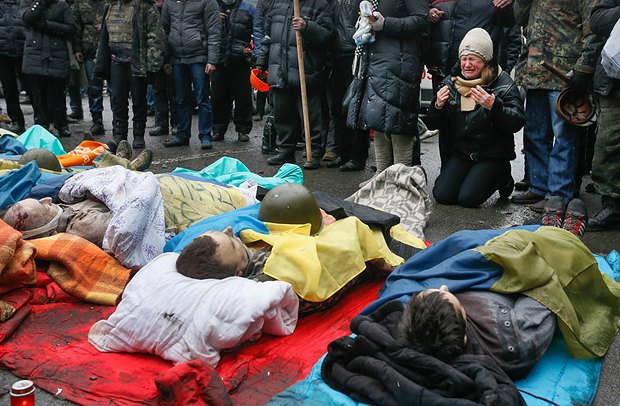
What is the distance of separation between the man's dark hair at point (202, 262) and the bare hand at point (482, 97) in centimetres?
313

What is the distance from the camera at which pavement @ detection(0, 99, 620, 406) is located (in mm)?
3357

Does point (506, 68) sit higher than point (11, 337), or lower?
higher

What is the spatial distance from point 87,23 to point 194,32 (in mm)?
2123

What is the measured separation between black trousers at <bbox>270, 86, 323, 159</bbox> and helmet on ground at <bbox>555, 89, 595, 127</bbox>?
109 inches

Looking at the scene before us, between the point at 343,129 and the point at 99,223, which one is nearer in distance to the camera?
the point at 99,223

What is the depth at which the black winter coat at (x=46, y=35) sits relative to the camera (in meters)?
8.89

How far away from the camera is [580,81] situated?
5566 mm

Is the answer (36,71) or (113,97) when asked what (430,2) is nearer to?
(113,97)

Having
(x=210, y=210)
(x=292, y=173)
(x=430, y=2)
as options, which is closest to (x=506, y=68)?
(x=430, y=2)

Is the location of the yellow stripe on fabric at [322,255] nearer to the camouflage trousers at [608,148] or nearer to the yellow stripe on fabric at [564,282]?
the yellow stripe on fabric at [564,282]

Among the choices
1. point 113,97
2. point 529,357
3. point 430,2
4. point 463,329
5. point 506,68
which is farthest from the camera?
point 113,97

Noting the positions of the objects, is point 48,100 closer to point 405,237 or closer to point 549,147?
point 405,237

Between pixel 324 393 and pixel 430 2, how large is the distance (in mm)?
4853

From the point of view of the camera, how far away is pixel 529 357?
3.15 metres
